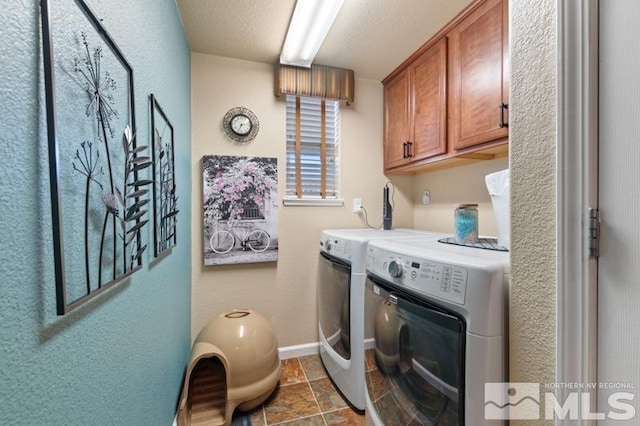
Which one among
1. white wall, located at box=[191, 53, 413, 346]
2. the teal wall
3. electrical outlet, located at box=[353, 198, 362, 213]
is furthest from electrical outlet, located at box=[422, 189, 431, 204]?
the teal wall

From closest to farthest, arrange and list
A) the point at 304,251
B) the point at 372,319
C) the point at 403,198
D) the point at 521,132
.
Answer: the point at 521,132 → the point at 372,319 → the point at 304,251 → the point at 403,198

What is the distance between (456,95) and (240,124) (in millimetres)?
1539

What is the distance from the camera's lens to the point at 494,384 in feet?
2.70

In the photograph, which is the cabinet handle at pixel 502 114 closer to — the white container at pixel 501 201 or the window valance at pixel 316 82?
the white container at pixel 501 201

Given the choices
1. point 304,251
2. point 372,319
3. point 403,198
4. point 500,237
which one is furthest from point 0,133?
point 403,198

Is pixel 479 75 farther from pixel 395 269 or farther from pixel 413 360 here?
pixel 413 360

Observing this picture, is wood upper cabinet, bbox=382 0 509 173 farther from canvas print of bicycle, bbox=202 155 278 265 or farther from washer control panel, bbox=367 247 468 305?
canvas print of bicycle, bbox=202 155 278 265

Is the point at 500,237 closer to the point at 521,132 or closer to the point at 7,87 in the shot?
the point at 521,132

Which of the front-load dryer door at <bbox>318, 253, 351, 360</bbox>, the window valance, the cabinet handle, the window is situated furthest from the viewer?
the window

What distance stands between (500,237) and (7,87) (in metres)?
1.55

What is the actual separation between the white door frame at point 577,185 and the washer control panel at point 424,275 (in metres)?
0.24

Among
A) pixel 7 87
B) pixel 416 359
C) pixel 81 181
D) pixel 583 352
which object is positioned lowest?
pixel 416 359

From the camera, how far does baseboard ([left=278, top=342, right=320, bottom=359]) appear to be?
2.23 m

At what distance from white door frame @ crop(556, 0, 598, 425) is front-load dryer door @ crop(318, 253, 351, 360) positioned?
1.05 m
